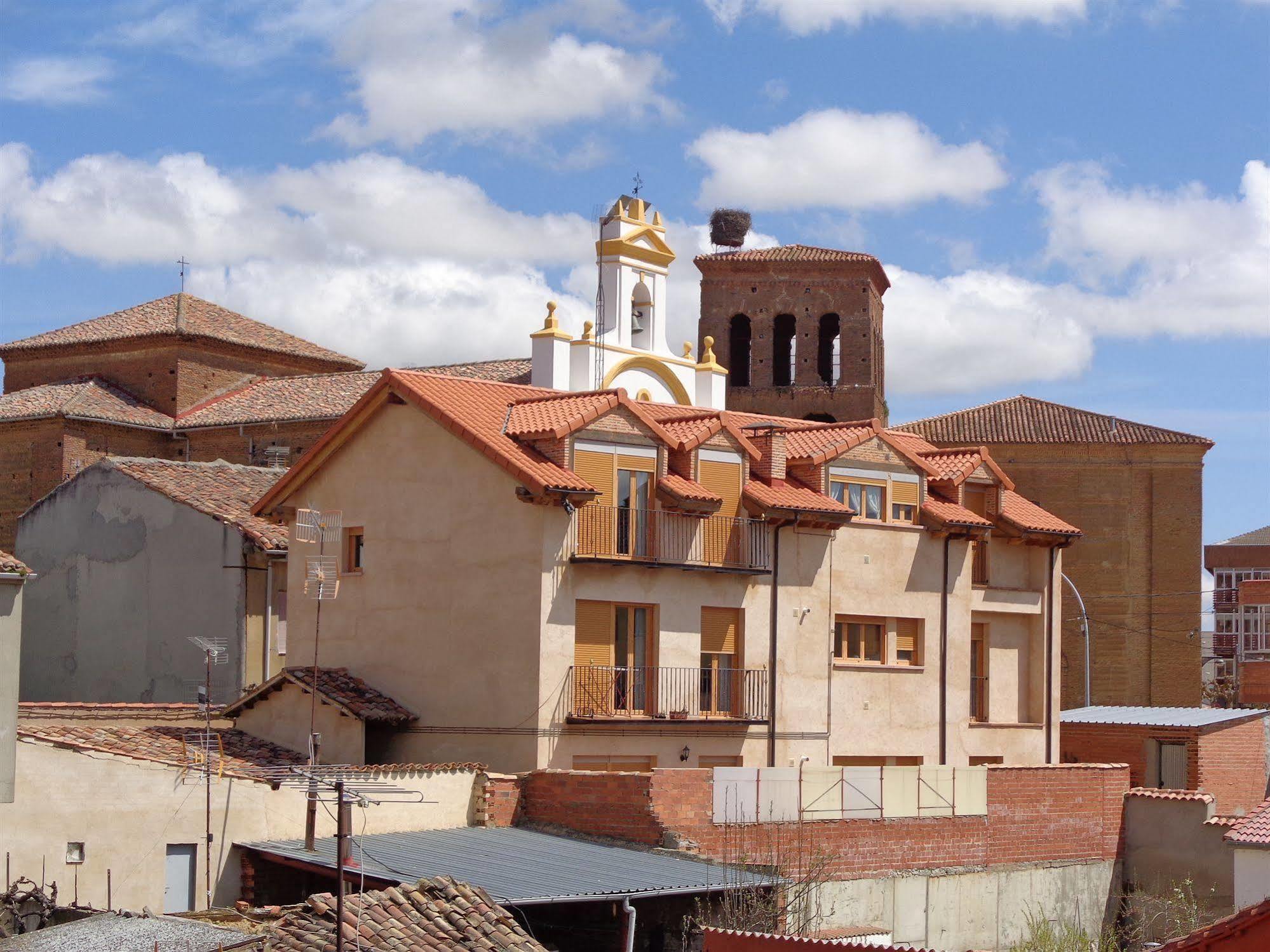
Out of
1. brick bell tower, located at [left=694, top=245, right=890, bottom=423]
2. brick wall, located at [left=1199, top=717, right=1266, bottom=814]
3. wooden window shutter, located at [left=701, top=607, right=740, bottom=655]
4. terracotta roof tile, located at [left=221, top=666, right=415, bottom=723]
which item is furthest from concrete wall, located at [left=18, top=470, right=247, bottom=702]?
brick bell tower, located at [left=694, top=245, right=890, bottom=423]

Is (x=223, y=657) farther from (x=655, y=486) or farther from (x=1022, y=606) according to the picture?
(x=1022, y=606)

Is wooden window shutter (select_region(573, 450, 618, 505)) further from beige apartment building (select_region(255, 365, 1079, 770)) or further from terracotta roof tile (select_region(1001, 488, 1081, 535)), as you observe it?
terracotta roof tile (select_region(1001, 488, 1081, 535))

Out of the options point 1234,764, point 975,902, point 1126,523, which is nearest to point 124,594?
point 975,902

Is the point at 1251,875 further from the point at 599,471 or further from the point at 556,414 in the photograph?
the point at 556,414

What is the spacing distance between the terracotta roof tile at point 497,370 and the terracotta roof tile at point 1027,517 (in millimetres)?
12699

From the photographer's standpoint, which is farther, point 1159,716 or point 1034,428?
point 1034,428

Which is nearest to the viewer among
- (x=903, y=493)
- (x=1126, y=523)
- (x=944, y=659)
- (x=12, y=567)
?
(x=12, y=567)

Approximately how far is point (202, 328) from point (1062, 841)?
A: 3241cm

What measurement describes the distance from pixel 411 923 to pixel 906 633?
1600 cm

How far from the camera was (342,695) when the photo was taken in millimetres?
29375

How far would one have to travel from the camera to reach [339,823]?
1805 cm

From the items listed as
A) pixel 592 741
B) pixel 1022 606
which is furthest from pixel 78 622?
pixel 1022 606

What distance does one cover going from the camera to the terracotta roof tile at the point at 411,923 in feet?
61.9

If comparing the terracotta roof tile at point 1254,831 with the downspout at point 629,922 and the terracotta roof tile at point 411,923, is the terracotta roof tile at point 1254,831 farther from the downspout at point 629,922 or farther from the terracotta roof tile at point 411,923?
the terracotta roof tile at point 411,923
